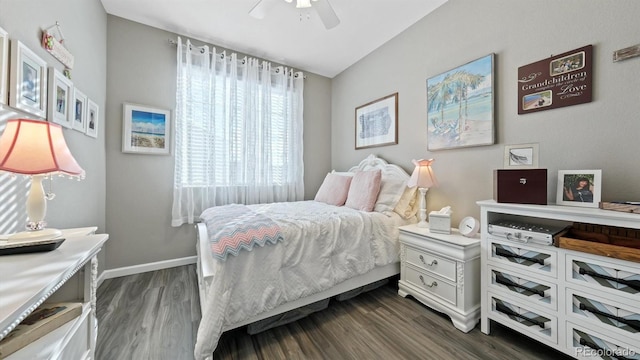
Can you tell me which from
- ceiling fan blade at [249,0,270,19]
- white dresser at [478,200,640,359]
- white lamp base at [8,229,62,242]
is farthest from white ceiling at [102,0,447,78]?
white lamp base at [8,229,62,242]

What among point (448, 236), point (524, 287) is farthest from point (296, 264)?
point (524, 287)

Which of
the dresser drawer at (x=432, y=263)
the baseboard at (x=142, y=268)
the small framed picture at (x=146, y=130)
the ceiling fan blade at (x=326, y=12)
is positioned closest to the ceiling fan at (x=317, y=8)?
the ceiling fan blade at (x=326, y=12)

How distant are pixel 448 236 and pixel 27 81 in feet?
9.48

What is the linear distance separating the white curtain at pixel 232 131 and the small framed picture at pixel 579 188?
2.85 m

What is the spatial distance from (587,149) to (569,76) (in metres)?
A: 0.50

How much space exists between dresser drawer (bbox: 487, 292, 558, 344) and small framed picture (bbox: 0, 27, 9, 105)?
2979mm

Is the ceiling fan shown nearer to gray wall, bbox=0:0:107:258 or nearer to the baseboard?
gray wall, bbox=0:0:107:258

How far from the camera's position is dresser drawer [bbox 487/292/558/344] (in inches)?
51.7

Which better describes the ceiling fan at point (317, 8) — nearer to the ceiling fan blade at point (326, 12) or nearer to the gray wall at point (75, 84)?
the ceiling fan blade at point (326, 12)

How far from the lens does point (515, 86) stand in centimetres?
176

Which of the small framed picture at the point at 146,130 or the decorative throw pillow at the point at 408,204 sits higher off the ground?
the small framed picture at the point at 146,130

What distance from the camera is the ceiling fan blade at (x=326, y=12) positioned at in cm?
188

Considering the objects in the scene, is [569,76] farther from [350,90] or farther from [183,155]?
[183,155]

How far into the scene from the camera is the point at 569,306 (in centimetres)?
125
